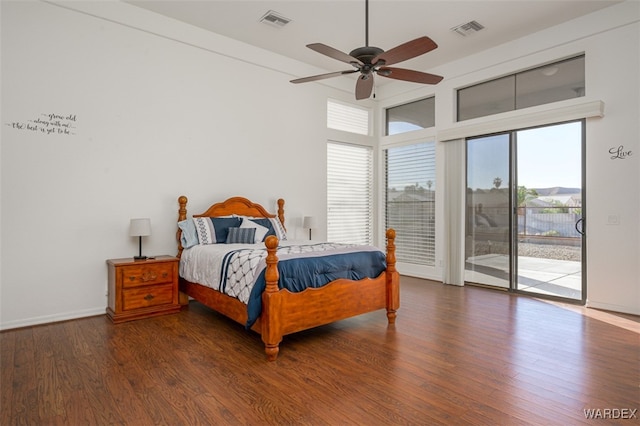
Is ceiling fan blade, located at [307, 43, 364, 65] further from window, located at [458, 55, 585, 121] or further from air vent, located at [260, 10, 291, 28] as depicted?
window, located at [458, 55, 585, 121]

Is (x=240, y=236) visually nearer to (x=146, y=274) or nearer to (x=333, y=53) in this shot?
(x=146, y=274)

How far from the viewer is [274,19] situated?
14.2 feet

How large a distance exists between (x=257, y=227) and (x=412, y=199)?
117 inches

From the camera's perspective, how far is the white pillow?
4.35 m

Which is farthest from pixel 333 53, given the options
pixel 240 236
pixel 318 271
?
pixel 240 236

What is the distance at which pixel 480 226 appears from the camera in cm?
525

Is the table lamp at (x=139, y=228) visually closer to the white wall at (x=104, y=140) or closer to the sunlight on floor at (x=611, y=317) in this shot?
the white wall at (x=104, y=140)

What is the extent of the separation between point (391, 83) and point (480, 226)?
2.95 meters

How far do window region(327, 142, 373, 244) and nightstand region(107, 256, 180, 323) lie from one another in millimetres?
2800

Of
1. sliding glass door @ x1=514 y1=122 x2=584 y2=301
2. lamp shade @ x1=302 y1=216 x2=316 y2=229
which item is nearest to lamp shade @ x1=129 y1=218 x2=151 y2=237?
lamp shade @ x1=302 y1=216 x2=316 y2=229

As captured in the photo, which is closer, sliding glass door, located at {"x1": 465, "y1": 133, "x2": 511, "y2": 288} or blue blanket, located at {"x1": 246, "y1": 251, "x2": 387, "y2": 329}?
blue blanket, located at {"x1": 246, "y1": 251, "x2": 387, "y2": 329}

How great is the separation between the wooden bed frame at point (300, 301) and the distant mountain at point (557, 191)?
7.93ft

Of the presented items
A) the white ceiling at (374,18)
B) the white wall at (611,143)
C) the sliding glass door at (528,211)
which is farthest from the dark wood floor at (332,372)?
the white ceiling at (374,18)

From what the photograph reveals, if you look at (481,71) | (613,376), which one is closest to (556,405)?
(613,376)
